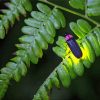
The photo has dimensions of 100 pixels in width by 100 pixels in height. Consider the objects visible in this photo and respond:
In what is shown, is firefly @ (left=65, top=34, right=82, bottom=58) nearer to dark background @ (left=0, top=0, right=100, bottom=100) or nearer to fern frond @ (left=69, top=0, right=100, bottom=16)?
fern frond @ (left=69, top=0, right=100, bottom=16)

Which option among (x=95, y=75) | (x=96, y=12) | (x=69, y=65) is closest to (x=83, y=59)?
(x=69, y=65)

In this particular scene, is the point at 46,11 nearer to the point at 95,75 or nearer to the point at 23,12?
the point at 23,12

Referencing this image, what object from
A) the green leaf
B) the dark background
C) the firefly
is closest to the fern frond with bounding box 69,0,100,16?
the green leaf

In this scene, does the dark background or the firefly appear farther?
the dark background

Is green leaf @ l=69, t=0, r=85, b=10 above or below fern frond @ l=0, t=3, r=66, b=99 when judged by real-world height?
above

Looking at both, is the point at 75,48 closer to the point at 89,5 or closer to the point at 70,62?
the point at 70,62
